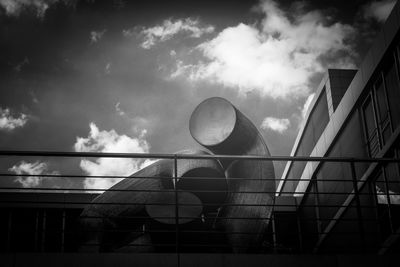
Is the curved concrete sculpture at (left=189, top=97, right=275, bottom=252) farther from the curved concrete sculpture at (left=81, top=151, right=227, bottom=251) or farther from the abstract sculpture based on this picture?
the curved concrete sculpture at (left=81, top=151, right=227, bottom=251)

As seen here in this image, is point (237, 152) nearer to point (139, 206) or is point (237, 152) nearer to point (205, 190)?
point (205, 190)

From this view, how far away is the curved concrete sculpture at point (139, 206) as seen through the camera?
8.26 m

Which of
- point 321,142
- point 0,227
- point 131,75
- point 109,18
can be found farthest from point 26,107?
point 321,142

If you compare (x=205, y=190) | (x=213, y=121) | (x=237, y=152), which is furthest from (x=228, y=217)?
(x=213, y=121)

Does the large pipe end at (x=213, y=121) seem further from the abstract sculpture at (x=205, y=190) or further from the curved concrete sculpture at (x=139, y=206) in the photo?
the curved concrete sculpture at (x=139, y=206)

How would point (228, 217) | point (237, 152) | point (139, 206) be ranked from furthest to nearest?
point (237, 152)
point (139, 206)
point (228, 217)

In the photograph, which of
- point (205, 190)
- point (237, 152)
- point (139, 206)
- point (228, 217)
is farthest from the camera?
point (237, 152)

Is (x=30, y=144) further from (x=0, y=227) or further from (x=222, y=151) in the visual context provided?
(x=222, y=151)

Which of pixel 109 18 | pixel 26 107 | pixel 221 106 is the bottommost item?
pixel 221 106

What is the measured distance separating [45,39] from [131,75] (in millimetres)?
9902

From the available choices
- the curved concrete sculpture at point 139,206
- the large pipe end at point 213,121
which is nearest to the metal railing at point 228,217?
the curved concrete sculpture at point 139,206

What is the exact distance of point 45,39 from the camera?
33406mm

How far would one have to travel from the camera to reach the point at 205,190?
8.53 m

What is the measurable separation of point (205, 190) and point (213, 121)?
1091 mm
